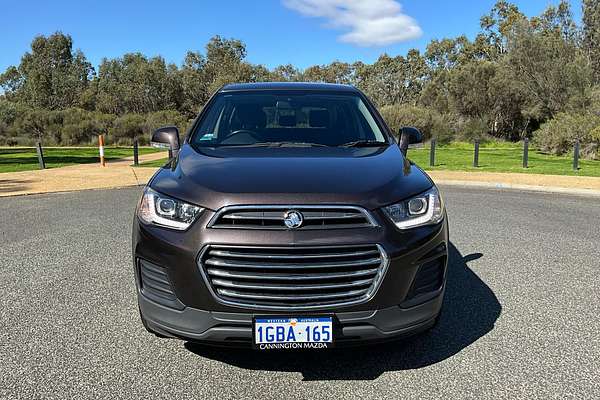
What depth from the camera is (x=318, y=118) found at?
434 centimetres

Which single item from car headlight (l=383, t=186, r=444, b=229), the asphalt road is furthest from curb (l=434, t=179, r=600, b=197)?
car headlight (l=383, t=186, r=444, b=229)

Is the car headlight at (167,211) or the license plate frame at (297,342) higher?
the car headlight at (167,211)

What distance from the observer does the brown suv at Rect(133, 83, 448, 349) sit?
266 cm

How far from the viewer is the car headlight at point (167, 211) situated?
280cm

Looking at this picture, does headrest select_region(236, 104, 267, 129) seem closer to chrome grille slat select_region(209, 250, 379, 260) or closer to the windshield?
the windshield

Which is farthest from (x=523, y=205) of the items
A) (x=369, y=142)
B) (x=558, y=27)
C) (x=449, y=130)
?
(x=558, y=27)

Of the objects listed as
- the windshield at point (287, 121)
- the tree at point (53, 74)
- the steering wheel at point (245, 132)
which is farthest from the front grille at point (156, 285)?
the tree at point (53, 74)

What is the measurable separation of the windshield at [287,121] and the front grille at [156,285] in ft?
4.38

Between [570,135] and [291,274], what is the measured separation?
70.1 feet

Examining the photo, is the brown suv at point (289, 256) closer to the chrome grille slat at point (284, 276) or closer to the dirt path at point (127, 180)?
the chrome grille slat at point (284, 276)

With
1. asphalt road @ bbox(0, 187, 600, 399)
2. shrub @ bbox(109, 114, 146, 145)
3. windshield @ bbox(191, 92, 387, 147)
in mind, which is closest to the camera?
asphalt road @ bbox(0, 187, 600, 399)

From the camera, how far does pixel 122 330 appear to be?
3701 mm

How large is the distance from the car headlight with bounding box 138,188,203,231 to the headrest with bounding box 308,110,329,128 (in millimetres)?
1654

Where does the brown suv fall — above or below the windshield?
below
